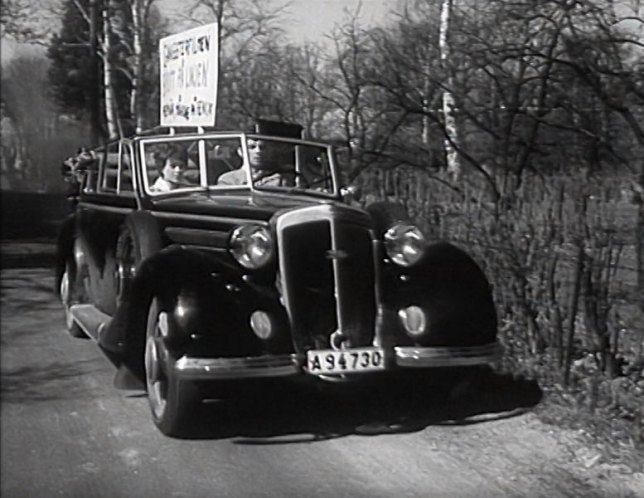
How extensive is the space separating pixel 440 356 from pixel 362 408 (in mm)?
248

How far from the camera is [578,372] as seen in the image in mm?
2697

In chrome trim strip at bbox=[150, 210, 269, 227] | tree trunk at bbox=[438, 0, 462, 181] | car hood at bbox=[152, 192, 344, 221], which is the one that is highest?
tree trunk at bbox=[438, 0, 462, 181]

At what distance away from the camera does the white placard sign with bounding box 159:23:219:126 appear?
239cm

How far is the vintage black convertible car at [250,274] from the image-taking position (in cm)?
233

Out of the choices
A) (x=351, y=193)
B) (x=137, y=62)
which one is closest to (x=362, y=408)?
(x=351, y=193)

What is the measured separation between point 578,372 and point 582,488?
1.51ft

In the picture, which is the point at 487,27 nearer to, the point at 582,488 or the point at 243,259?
the point at 243,259

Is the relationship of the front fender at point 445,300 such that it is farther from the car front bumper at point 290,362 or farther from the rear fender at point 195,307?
the rear fender at point 195,307

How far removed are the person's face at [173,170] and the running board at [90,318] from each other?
1.35ft

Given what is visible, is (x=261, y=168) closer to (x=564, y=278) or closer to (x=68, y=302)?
(x=68, y=302)

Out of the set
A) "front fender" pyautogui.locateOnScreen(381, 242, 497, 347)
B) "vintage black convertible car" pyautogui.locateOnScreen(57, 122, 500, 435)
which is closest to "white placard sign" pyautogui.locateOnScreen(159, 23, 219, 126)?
"vintage black convertible car" pyautogui.locateOnScreen(57, 122, 500, 435)

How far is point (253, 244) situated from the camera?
8.02 ft

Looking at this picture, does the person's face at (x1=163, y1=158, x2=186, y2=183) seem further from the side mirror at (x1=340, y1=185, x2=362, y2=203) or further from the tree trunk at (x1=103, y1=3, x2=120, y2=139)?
the side mirror at (x1=340, y1=185, x2=362, y2=203)

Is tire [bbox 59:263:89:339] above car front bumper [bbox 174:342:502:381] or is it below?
above
